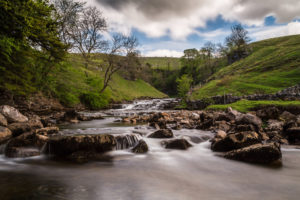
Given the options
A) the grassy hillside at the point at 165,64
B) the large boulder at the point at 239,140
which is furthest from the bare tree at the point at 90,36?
the grassy hillside at the point at 165,64

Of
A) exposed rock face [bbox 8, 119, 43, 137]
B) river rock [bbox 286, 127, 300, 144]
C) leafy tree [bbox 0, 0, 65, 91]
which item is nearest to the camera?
river rock [bbox 286, 127, 300, 144]

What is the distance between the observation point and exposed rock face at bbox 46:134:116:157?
20.5ft

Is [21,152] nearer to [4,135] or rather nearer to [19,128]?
[4,135]

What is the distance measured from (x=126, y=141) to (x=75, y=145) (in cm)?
237

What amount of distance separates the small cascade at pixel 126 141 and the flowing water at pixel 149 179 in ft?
2.29

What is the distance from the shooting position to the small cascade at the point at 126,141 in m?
7.63

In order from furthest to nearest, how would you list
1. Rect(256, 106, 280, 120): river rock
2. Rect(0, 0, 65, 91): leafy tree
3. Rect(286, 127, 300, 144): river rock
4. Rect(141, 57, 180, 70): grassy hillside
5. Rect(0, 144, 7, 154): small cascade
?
Rect(141, 57, 180, 70): grassy hillside, Rect(256, 106, 280, 120): river rock, Rect(0, 0, 65, 91): leafy tree, Rect(286, 127, 300, 144): river rock, Rect(0, 144, 7, 154): small cascade

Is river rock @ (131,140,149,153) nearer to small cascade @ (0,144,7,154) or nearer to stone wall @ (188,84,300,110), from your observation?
small cascade @ (0,144,7,154)

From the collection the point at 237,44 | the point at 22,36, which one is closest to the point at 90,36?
the point at 22,36

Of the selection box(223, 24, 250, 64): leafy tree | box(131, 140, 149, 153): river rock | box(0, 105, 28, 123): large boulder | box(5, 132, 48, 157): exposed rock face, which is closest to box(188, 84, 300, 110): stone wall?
box(131, 140, 149, 153): river rock

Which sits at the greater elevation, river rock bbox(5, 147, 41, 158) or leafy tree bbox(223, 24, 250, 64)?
leafy tree bbox(223, 24, 250, 64)

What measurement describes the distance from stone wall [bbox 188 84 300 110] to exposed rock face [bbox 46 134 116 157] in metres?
19.9

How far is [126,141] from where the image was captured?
789 cm

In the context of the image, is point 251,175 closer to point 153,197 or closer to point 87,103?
point 153,197
